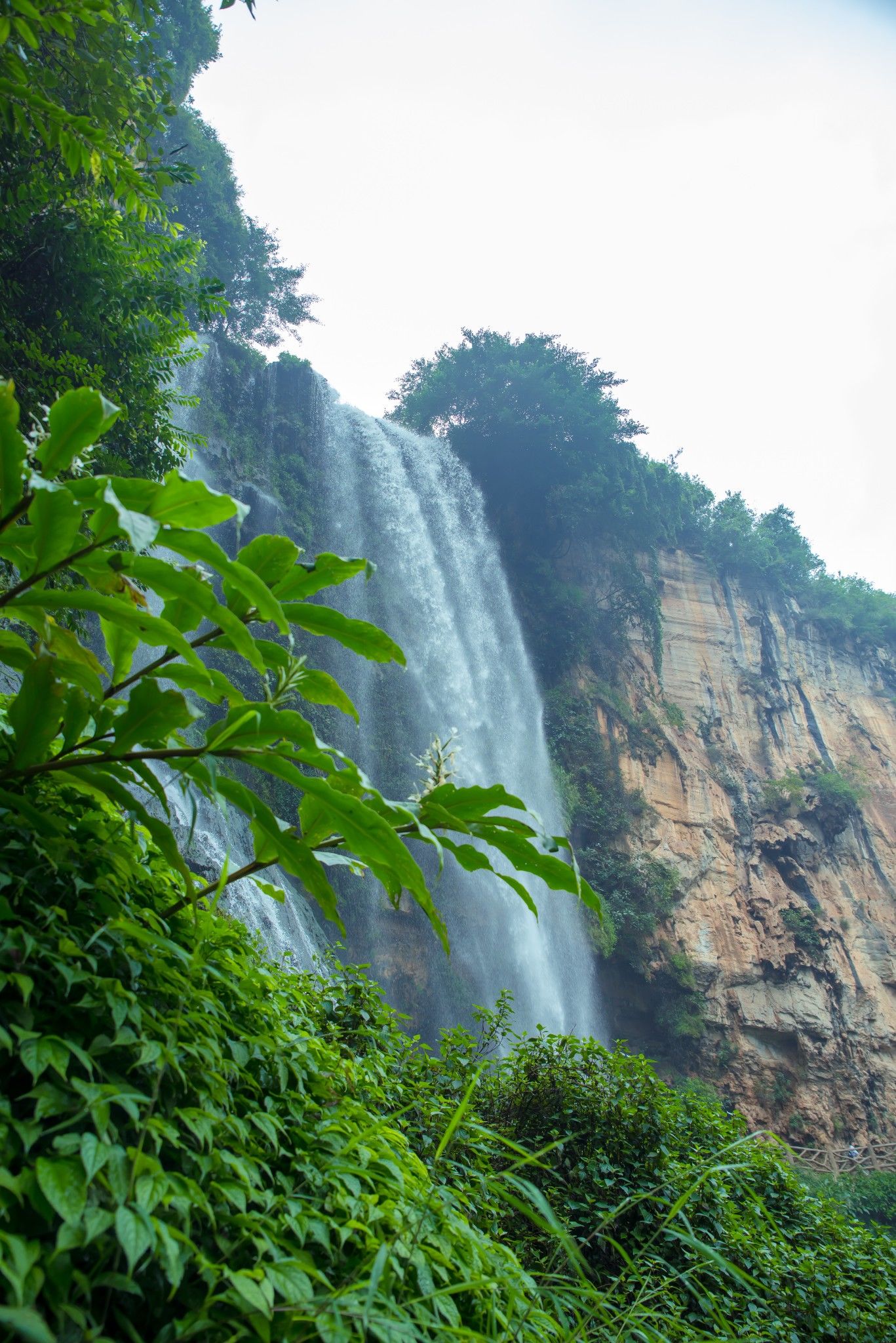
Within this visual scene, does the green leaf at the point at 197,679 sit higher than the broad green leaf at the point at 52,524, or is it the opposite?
the broad green leaf at the point at 52,524

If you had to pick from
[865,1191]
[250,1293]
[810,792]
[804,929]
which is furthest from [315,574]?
[810,792]

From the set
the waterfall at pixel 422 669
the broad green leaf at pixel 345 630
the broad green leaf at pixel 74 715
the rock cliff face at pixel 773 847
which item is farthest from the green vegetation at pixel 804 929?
the broad green leaf at pixel 74 715

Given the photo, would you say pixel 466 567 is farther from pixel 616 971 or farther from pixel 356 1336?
pixel 356 1336

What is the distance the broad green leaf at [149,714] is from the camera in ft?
3.66

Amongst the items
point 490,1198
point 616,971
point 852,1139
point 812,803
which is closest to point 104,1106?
point 490,1198

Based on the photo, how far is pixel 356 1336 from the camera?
33.4 inches

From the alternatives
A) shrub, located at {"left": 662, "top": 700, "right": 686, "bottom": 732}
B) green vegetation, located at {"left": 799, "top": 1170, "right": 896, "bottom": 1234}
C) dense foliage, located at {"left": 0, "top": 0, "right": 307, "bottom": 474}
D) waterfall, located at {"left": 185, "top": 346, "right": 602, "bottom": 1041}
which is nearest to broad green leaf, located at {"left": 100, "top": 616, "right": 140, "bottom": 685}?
dense foliage, located at {"left": 0, "top": 0, "right": 307, "bottom": 474}

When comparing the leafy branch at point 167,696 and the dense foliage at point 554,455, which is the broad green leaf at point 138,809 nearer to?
the leafy branch at point 167,696

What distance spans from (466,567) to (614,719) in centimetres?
467

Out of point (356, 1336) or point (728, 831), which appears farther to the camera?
point (728, 831)

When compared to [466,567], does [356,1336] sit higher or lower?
lower

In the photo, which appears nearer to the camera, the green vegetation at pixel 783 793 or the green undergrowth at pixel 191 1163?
the green undergrowth at pixel 191 1163

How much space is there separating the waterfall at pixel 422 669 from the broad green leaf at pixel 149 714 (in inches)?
319

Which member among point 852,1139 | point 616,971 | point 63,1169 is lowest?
point 852,1139
